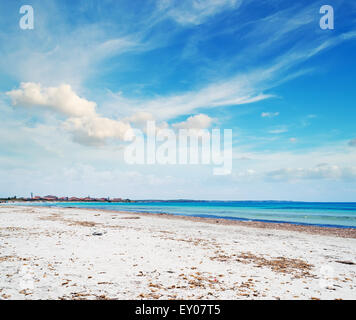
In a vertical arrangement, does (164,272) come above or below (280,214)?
above

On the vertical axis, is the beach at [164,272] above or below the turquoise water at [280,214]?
above

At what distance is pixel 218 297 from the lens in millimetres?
6461

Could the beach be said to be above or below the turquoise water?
above

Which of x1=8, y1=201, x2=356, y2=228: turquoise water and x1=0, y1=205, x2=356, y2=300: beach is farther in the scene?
x1=8, y1=201, x2=356, y2=228: turquoise water

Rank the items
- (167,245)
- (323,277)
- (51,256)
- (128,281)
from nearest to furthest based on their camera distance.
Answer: (128,281) < (323,277) < (51,256) < (167,245)

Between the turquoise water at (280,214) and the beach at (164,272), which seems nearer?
the beach at (164,272)

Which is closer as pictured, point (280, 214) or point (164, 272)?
point (164, 272)

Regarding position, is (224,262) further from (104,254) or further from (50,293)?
(50,293)

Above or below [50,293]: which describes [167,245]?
below
